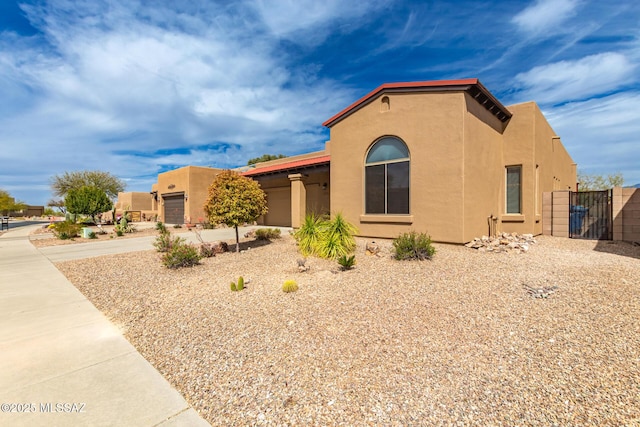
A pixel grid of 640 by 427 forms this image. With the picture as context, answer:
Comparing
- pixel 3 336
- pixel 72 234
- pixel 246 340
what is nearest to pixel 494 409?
pixel 246 340

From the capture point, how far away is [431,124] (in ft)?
32.3

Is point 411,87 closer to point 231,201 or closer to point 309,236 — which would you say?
point 309,236

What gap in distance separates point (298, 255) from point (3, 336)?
6.49 meters

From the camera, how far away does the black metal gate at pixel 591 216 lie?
11227 mm

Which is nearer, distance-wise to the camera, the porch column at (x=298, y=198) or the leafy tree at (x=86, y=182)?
the porch column at (x=298, y=198)

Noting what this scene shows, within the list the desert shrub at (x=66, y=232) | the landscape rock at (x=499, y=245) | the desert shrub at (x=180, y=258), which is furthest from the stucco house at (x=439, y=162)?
the desert shrub at (x=66, y=232)

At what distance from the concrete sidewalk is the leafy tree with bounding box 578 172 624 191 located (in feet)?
136

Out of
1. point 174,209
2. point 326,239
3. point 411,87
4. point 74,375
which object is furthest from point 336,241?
point 174,209

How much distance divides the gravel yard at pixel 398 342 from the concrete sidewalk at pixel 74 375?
204 mm

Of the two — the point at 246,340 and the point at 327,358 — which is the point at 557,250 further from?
the point at 246,340

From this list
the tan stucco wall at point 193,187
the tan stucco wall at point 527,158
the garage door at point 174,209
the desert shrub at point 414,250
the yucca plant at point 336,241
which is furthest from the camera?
the garage door at point 174,209

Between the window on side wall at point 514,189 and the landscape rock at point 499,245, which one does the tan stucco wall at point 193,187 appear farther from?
the window on side wall at point 514,189

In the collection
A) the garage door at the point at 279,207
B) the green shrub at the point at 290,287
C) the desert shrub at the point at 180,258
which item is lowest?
the green shrub at the point at 290,287

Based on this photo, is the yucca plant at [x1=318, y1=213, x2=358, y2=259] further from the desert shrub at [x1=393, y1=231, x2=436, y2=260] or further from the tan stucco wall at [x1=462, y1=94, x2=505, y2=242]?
the tan stucco wall at [x1=462, y1=94, x2=505, y2=242]
